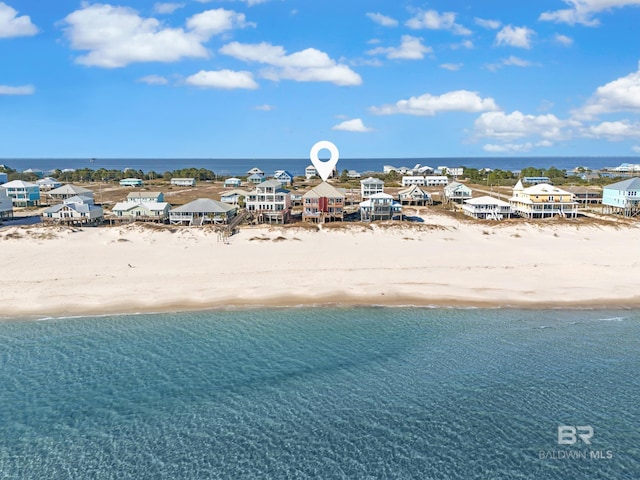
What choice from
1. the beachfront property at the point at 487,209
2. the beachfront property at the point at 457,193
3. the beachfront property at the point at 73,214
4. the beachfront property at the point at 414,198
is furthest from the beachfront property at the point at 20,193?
the beachfront property at the point at 487,209

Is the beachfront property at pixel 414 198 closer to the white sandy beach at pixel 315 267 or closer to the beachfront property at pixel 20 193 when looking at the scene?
the white sandy beach at pixel 315 267

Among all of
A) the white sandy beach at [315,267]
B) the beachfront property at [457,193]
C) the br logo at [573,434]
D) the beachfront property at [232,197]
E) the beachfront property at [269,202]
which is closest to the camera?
the br logo at [573,434]

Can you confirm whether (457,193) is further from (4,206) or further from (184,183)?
(184,183)

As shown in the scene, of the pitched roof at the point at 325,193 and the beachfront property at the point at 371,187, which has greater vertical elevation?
the beachfront property at the point at 371,187

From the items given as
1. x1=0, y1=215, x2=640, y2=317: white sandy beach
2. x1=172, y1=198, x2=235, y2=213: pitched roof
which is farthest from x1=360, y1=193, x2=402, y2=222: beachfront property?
x1=172, y1=198, x2=235, y2=213: pitched roof

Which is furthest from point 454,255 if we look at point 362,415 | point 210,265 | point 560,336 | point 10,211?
point 10,211

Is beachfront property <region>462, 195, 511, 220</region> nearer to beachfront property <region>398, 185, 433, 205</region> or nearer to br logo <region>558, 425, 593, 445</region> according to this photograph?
beachfront property <region>398, 185, 433, 205</region>

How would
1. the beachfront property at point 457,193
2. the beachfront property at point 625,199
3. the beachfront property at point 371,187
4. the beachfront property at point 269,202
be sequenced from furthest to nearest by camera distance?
1. the beachfront property at point 371,187
2. the beachfront property at point 457,193
3. the beachfront property at point 625,199
4. the beachfront property at point 269,202
